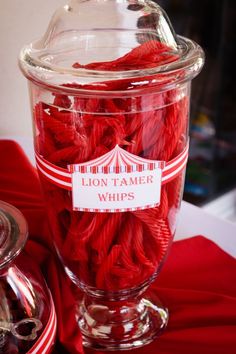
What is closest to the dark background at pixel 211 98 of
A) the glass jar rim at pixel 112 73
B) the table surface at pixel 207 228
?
the table surface at pixel 207 228

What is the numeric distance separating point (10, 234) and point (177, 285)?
219 mm

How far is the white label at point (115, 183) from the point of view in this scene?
0.41 metres

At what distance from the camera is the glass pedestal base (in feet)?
1.60

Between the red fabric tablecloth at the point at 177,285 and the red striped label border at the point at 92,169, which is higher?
the red striped label border at the point at 92,169

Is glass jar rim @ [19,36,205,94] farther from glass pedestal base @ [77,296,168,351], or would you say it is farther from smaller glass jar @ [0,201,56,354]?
glass pedestal base @ [77,296,168,351]

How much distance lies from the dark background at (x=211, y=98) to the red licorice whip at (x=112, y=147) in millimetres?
965

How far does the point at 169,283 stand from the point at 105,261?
133mm

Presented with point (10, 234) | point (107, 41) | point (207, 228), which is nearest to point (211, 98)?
point (207, 228)

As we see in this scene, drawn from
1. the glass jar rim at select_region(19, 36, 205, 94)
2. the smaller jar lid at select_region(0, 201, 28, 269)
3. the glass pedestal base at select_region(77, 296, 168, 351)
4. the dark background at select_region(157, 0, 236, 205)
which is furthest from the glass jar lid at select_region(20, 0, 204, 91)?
the dark background at select_region(157, 0, 236, 205)

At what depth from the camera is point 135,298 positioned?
0.51 metres

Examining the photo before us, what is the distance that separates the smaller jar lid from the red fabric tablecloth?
0.10 m

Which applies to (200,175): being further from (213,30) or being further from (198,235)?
(198,235)

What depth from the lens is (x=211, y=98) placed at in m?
1.50

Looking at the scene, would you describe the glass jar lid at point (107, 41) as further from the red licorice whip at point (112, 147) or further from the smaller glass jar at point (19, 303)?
the smaller glass jar at point (19, 303)
